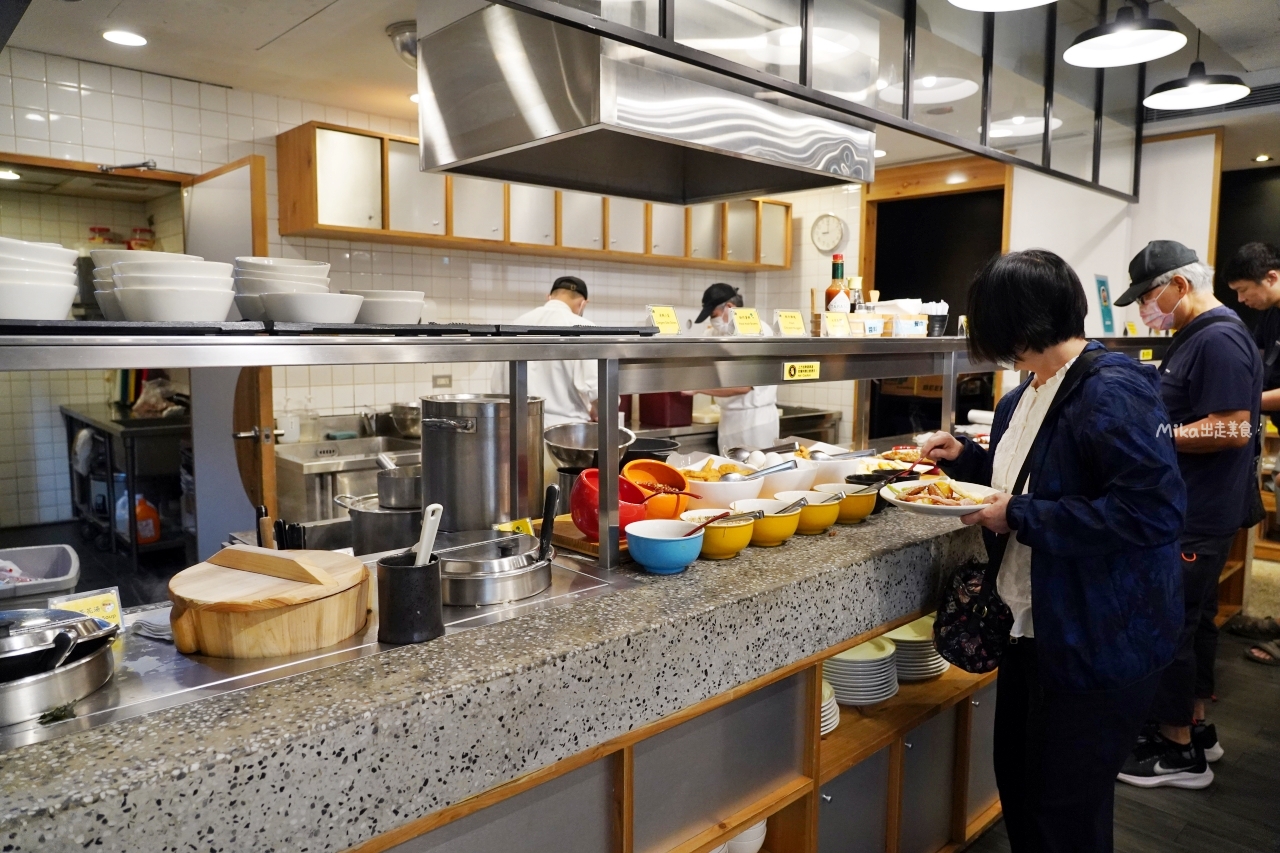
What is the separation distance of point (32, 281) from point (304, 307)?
0.35 metres

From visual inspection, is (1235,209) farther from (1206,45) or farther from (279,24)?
(279,24)

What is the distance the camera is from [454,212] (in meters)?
4.91

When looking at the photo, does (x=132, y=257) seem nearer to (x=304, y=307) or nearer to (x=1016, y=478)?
(x=304, y=307)

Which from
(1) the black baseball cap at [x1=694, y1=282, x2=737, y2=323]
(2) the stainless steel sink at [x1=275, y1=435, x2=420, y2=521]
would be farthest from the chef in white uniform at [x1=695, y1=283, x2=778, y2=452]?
(2) the stainless steel sink at [x1=275, y1=435, x2=420, y2=521]

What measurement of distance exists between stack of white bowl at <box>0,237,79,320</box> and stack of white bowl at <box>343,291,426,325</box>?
427 millimetres

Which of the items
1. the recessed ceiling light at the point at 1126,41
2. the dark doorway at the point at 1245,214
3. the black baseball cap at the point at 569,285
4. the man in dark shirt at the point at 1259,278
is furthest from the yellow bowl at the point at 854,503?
the dark doorway at the point at 1245,214

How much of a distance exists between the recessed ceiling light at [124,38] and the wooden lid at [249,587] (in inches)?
137

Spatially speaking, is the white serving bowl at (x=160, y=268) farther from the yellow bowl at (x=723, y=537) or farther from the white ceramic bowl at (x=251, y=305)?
the yellow bowl at (x=723, y=537)

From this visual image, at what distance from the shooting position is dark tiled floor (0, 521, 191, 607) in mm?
4812

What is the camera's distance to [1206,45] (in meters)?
5.04

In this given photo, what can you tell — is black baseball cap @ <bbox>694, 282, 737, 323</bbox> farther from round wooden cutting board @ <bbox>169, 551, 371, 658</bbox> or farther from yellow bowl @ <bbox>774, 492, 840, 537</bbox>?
round wooden cutting board @ <bbox>169, 551, 371, 658</bbox>

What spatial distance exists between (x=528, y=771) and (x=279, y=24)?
3533 mm

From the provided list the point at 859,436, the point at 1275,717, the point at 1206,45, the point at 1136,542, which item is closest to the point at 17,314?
the point at 1136,542

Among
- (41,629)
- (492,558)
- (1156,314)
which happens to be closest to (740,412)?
(1156,314)
